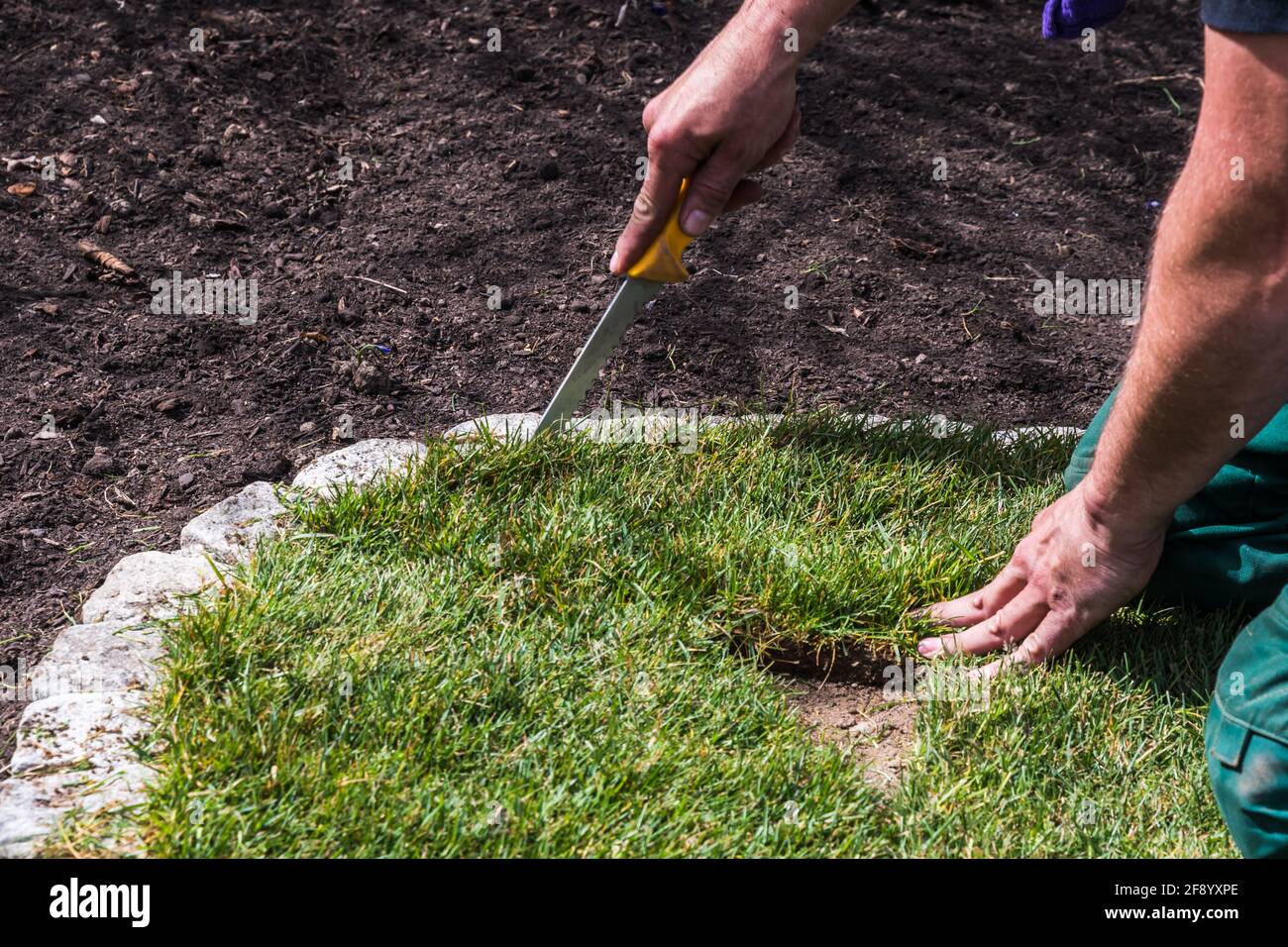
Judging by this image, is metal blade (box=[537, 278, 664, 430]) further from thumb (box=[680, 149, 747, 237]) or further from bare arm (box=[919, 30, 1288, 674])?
bare arm (box=[919, 30, 1288, 674])

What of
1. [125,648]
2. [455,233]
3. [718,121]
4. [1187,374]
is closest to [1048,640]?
[1187,374]

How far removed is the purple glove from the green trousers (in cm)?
83

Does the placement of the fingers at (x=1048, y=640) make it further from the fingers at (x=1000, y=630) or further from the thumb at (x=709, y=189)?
the thumb at (x=709, y=189)

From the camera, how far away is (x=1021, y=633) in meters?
2.48

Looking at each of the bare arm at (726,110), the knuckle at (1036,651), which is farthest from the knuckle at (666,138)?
the knuckle at (1036,651)

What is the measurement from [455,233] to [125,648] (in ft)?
6.21

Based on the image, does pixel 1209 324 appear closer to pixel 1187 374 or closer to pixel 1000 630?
pixel 1187 374

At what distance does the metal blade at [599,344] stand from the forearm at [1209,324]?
39.7 inches

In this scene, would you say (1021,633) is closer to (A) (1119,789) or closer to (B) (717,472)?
(A) (1119,789)

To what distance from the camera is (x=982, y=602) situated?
256 centimetres

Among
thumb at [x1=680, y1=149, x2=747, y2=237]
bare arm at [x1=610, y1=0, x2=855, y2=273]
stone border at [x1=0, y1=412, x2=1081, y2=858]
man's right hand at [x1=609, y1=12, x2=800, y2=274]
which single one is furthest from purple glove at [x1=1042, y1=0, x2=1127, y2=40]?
→ stone border at [x1=0, y1=412, x2=1081, y2=858]

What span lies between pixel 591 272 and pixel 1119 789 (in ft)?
7.04

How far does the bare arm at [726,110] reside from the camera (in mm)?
2354
